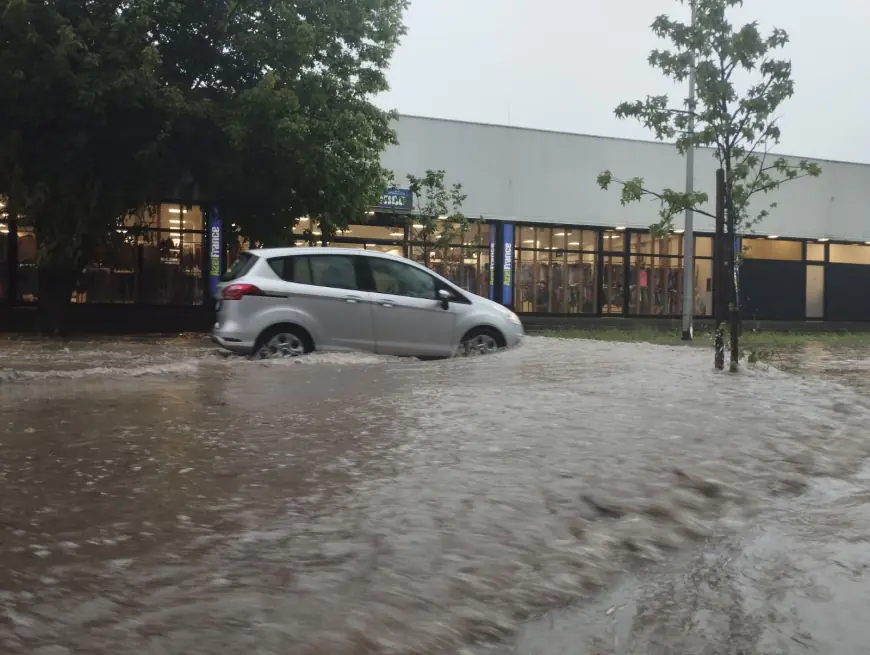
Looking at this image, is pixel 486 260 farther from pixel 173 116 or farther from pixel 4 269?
pixel 4 269

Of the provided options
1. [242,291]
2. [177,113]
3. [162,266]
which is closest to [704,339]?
[177,113]

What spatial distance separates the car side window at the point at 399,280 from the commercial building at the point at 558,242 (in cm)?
1196

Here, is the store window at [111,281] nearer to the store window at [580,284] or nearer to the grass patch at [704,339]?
the grass patch at [704,339]

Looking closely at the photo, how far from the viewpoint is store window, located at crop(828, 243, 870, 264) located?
30.8 meters

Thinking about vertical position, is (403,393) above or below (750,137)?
below

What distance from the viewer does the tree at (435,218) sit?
23.1 metres

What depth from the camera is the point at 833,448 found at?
16.0 ft

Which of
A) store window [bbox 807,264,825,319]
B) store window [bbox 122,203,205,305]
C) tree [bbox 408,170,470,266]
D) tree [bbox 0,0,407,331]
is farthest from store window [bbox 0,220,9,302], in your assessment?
store window [bbox 807,264,825,319]

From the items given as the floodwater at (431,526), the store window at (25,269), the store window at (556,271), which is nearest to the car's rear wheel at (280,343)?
the floodwater at (431,526)

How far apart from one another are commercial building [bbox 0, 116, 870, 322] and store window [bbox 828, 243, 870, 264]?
48 mm

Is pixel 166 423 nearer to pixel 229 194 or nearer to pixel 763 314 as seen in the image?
pixel 229 194

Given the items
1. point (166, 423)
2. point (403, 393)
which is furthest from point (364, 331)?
point (166, 423)

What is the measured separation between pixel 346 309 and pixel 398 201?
570 inches

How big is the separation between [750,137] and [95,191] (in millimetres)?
11470
